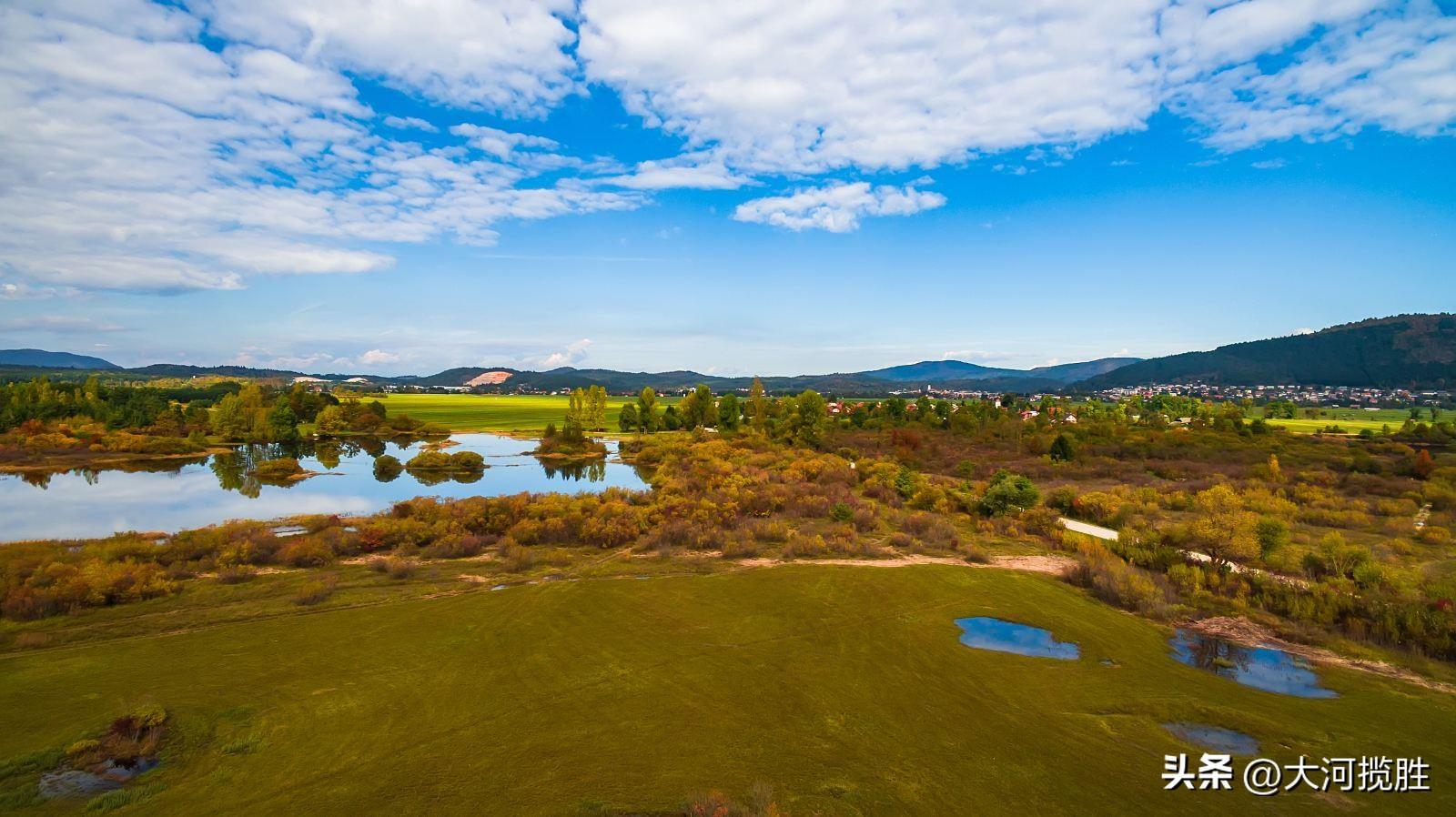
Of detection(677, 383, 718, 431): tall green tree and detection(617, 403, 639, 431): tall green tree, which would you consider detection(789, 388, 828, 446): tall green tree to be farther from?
detection(617, 403, 639, 431): tall green tree

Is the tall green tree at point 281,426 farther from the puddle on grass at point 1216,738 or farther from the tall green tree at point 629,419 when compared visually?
the puddle on grass at point 1216,738

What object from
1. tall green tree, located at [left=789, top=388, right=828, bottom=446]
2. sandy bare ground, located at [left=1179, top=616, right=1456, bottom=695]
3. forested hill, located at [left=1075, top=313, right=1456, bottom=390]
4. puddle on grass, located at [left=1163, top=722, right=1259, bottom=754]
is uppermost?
forested hill, located at [left=1075, top=313, right=1456, bottom=390]

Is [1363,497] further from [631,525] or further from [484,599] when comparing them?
[484,599]

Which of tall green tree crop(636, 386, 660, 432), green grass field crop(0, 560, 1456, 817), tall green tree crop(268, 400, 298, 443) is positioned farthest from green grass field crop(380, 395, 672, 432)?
green grass field crop(0, 560, 1456, 817)

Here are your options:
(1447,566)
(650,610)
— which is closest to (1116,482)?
(1447,566)

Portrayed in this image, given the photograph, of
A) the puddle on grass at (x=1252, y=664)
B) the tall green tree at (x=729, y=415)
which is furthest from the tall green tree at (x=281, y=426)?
the puddle on grass at (x=1252, y=664)

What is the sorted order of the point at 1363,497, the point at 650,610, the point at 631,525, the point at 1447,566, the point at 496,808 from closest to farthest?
the point at 496,808 → the point at 650,610 → the point at 1447,566 → the point at 631,525 → the point at 1363,497
